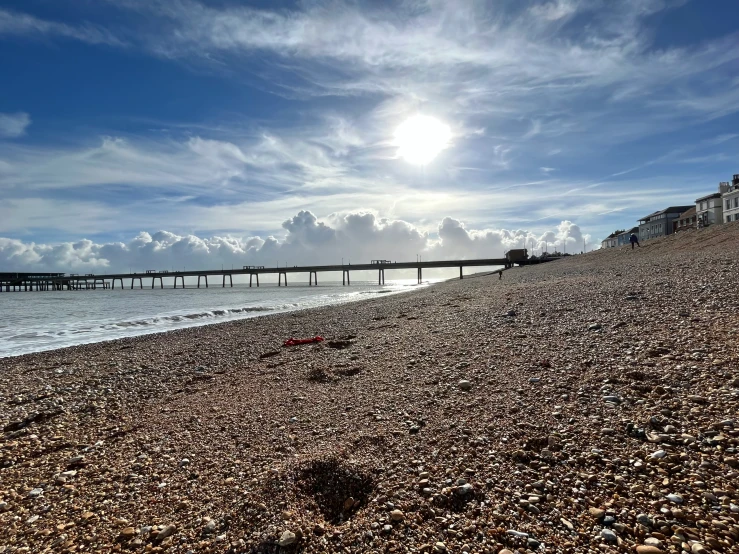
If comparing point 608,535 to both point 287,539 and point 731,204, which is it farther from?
point 731,204

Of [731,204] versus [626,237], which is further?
[626,237]

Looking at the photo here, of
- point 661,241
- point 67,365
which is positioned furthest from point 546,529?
point 661,241

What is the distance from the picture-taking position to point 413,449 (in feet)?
13.7

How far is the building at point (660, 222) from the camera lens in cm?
7262

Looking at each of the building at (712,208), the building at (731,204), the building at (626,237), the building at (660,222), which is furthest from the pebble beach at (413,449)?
the building at (626,237)

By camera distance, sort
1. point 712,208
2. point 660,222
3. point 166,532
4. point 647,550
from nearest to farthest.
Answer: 1. point 647,550
2. point 166,532
3. point 712,208
4. point 660,222

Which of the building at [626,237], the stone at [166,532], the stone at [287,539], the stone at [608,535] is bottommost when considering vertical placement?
the stone at [166,532]

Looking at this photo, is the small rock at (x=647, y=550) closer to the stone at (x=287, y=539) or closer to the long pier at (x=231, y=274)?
the stone at (x=287, y=539)

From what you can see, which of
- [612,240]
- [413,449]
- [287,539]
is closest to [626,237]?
[612,240]

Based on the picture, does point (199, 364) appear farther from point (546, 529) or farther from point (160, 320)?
point (160, 320)

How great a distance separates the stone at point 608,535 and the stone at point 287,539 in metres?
2.26

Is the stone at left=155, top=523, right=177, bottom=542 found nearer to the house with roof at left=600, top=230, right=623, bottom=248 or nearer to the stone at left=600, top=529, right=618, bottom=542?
the stone at left=600, top=529, right=618, bottom=542

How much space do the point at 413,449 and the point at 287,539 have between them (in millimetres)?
1627

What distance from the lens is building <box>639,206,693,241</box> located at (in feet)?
238
